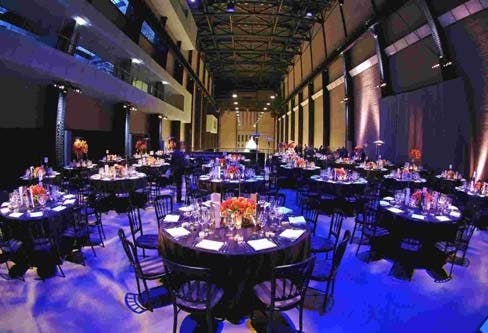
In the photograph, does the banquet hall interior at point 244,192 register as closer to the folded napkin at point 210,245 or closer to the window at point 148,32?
the folded napkin at point 210,245

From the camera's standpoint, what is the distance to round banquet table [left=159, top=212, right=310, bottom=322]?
10.8ft

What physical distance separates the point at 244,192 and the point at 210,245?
439cm

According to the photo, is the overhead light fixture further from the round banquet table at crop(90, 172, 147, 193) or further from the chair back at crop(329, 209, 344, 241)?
the chair back at crop(329, 209, 344, 241)

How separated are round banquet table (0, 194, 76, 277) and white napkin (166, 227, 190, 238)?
70.8 inches

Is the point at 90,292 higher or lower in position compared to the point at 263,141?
lower

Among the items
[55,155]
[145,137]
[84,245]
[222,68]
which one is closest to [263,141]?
[222,68]

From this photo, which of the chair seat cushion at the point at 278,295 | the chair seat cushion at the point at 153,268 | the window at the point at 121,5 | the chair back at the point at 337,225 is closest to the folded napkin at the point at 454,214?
the chair back at the point at 337,225

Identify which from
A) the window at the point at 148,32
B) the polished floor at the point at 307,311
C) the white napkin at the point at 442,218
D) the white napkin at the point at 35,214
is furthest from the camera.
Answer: the window at the point at 148,32

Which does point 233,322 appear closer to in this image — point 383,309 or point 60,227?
point 383,309

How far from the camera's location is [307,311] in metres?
3.68

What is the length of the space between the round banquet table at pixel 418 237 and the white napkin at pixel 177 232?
304 cm

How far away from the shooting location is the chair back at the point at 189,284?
2.68 m

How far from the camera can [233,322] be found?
11.4 ft

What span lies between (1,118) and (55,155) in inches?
68.1
